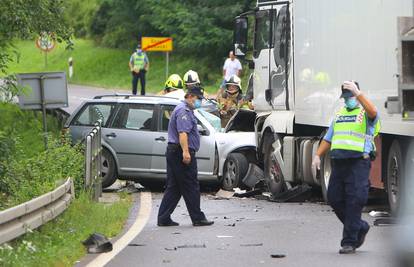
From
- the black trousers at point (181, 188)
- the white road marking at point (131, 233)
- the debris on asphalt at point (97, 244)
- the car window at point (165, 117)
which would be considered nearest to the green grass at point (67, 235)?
the debris on asphalt at point (97, 244)

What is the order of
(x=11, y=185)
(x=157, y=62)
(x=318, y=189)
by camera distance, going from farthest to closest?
(x=157, y=62)
(x=318, y=189)
(x=11, y=185)

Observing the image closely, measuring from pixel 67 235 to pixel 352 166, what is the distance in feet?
10.5

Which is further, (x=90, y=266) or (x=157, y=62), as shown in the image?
(x=157, y=62)

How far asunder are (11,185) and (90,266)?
4907 mm

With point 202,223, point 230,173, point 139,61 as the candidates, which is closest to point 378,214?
point 202,223

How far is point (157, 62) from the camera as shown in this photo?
193ft

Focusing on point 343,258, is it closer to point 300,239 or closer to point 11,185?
point 300,239

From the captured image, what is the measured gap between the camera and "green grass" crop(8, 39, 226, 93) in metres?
51.8

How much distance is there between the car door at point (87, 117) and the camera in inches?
790

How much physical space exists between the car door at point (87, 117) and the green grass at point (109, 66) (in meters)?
Answer: 26.2

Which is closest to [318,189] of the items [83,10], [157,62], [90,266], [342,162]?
[342,162]

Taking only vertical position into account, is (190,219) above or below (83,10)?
below

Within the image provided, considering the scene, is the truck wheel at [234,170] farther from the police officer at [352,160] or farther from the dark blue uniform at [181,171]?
the police officer at [352,160]

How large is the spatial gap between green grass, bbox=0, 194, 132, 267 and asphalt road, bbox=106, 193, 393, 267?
0.44m
